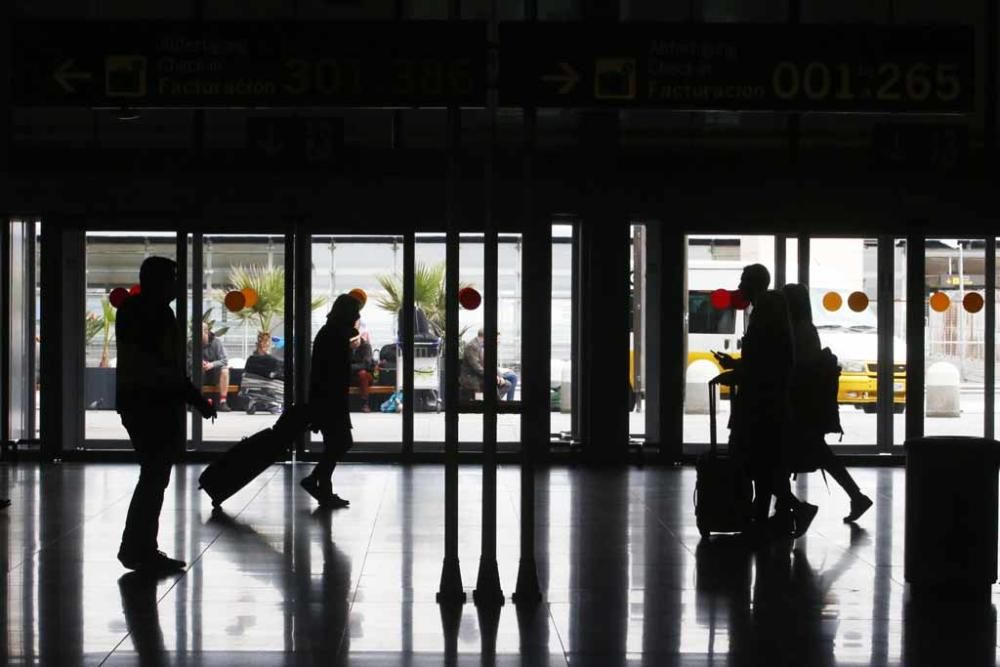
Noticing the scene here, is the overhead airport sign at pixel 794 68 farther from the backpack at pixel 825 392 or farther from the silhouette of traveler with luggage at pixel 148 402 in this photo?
the silhouette of traveler with luggage at pixel 148 402

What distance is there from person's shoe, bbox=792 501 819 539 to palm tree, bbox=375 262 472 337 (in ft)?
21.8

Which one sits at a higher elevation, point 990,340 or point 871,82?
point 871,82

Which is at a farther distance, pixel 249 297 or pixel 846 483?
pixel 249 297

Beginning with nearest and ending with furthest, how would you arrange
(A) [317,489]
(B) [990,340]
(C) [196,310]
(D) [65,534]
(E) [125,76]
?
(E) [125,76] → (D) [65,534] → (A) [317,489] → (C) [196,310] → (B) [990,340]

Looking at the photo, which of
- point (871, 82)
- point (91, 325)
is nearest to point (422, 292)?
point (91, 325)

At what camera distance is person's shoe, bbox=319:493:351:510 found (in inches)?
448

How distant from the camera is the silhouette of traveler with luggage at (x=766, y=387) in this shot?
9875mm

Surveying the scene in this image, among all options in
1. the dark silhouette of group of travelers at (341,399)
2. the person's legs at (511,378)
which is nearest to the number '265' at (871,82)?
the dark silhouette of group of travelers at (341,399)

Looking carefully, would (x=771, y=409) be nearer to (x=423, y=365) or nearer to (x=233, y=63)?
(x=233, y=63)

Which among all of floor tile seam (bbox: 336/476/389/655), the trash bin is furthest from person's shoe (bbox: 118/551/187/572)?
the trash bin

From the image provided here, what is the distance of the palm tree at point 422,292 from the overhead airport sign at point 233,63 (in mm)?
6778

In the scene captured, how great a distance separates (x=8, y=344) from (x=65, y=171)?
83.0 inches

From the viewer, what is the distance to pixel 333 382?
11.7 m

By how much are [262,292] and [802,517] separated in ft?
26.0
